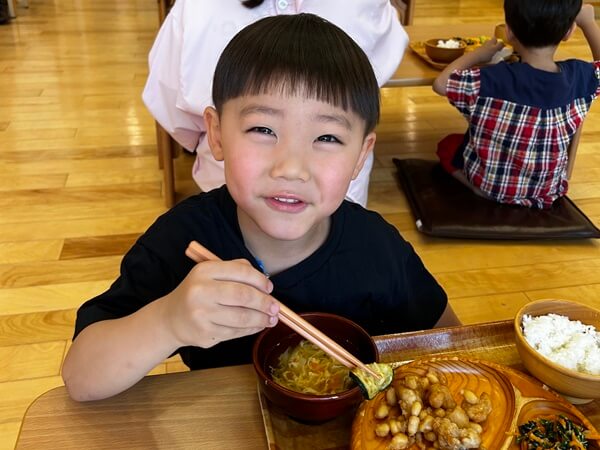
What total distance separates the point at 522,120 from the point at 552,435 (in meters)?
1.85

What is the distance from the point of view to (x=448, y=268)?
2.24 m

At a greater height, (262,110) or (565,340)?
(262,110)

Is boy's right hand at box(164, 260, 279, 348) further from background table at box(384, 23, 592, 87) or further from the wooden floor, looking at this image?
background table at box(384, 23, 592, 87)

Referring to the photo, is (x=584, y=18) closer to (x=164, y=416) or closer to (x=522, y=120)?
(x=522, y=120)

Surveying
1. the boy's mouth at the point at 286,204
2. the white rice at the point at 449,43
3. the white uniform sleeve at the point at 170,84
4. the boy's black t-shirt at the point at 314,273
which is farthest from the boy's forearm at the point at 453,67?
the boy's mouth at the point at 286,204

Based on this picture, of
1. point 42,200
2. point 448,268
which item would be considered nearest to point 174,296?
point 448,268

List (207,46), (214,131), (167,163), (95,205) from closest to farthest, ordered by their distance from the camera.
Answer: (214,131)
(207,46)
(167,163)
(95,205)

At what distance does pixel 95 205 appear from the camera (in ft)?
8.46

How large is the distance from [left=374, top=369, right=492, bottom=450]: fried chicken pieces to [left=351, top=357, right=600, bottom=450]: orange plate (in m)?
0.01

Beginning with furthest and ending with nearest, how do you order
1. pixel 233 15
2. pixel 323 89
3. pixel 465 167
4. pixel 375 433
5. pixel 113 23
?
pixel 113 23
pixel 465 167
pixel 233 15
pixel 323 89
pixel 375 433

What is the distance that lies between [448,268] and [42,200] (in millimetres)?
1730

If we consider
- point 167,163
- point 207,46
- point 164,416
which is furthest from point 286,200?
point 167,163

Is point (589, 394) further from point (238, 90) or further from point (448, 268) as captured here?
point (448, 268)

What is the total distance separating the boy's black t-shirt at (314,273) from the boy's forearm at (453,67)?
1.44 m
